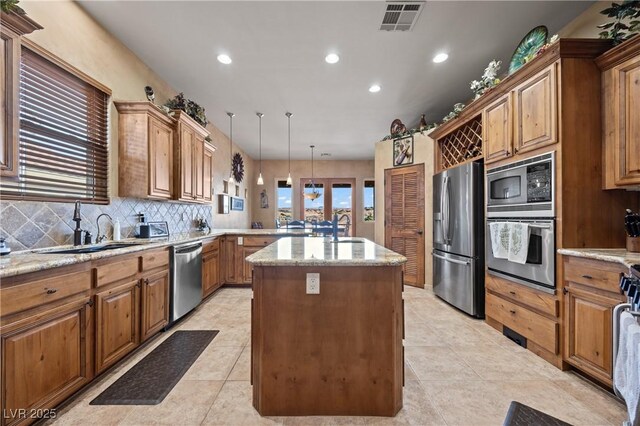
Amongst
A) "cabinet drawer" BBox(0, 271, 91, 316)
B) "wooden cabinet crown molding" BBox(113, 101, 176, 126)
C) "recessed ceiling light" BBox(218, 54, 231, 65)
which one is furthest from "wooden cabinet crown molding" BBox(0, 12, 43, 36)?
"recessed ceiling light" BBox(218, 54, 231, 65)

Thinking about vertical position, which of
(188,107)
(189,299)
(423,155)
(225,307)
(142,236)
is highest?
(188,107)

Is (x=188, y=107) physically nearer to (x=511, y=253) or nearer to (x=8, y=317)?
(x=8, y=317)

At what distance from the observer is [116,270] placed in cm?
210

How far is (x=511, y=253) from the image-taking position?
2.51 m

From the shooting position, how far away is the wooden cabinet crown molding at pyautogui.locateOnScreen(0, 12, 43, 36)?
1509 mm

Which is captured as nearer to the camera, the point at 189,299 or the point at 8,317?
the point at 8,317

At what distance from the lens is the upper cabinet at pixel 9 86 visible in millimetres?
1529

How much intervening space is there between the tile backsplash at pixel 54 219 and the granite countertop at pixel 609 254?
3.84 m

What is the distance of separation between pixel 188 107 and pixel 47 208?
2.16 metres

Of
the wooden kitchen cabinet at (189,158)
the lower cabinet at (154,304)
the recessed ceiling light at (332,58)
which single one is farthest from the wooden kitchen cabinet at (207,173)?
the recessed ceiling light at (332,58)

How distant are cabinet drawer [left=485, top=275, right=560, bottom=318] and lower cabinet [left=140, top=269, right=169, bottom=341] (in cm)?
336

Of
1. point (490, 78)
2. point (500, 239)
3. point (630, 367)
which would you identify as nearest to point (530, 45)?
point (490, 78)

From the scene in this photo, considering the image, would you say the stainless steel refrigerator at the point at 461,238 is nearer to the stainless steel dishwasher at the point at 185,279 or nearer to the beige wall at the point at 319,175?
the stainless steel dishwasher at the point at 185,279

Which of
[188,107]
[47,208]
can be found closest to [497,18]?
[188,107]
